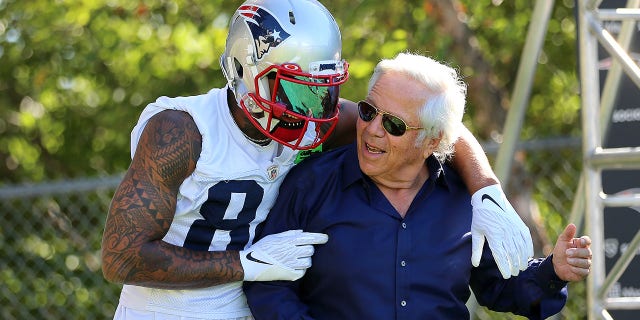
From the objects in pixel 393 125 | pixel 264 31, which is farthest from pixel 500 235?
pixel 264 31

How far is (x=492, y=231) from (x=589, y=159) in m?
1.18

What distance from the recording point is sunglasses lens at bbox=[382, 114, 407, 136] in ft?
12.0

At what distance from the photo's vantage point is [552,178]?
6566 millimetres

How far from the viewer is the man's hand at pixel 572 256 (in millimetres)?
3652

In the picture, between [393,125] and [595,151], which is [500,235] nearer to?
[393,125]

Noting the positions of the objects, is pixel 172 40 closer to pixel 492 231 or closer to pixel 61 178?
pixel 61 178

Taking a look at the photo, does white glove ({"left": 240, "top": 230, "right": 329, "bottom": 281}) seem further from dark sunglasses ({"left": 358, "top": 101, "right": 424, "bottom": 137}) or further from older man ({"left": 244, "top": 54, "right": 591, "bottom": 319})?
dark sunglasses ({"left": 358, "top": 101, "right": 424, "bottom": 137})

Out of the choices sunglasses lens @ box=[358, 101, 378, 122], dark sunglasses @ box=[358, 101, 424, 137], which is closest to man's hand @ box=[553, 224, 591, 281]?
dark sunglasses @ box=[358, 101, 424, 137]

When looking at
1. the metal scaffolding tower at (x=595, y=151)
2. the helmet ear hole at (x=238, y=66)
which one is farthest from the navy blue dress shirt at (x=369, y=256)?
the metal scaffolding tower at (x=595, y=151)

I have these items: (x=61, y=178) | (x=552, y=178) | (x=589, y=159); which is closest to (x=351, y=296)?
(x=589, y=159)

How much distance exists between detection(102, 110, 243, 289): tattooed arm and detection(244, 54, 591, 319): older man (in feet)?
0.76

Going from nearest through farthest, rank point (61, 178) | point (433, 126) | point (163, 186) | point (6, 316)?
1. point (163, 186)
2. point (433, 126)
3. point (6, 316)
4. point (61, 178)

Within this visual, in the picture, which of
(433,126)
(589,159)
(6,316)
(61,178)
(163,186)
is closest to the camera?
(163,186)

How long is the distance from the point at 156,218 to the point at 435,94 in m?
0.96
